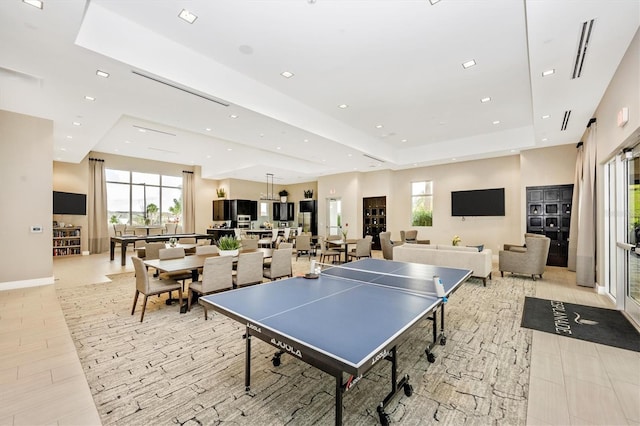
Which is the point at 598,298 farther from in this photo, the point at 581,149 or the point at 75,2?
the point at 75,2

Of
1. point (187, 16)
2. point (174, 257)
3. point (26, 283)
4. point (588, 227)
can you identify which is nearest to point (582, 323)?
point (588, 227)

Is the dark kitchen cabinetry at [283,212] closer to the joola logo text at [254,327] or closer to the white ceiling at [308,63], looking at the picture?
the white ceiling at [308,63]

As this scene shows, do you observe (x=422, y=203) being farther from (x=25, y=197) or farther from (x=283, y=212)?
(x=25, y=197)

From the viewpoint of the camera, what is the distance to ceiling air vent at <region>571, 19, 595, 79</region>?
2992mm

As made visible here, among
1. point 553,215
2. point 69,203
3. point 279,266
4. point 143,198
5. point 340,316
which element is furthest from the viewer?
point 143,198

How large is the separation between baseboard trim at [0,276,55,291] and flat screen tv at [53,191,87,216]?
203 inches

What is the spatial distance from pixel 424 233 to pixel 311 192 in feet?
21.5

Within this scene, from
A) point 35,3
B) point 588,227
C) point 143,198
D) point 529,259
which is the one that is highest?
point 35,3

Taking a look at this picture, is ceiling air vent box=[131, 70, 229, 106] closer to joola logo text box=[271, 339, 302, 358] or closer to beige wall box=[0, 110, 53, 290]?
beige wall box=[0, 110, 53, 290]

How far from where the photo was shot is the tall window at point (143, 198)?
1221 cm

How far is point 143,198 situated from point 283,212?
274 inches

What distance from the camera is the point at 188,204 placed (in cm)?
1382

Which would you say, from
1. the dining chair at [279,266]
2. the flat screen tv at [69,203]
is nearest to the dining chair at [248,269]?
the dining chair at [279,266]

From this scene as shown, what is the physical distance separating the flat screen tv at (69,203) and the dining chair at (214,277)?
9.12 metres
